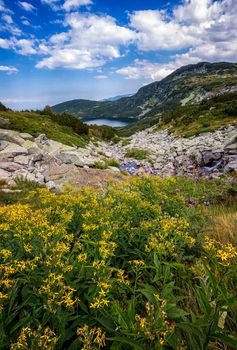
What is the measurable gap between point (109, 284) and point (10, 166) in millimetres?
12424

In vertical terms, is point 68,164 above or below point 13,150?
below

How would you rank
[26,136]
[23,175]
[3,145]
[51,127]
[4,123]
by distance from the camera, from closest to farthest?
[23,175], [3,145], [26,136], [4,123], [51,127]

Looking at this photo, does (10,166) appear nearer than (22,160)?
Yes

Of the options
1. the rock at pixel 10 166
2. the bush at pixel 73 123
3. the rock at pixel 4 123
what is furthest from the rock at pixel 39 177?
the bush at pixel 73 123

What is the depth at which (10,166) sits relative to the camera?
13578 mm

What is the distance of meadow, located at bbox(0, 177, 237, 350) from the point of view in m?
2.00

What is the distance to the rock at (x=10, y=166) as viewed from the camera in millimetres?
13375

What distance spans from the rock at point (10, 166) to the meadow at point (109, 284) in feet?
32.9

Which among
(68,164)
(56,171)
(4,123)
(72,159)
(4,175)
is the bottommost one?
(56,171)

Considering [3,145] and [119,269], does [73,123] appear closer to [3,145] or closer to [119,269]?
[3,145]

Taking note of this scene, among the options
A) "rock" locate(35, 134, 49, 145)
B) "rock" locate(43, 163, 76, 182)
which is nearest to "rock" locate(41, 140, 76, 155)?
"rock" locate(35, 134, 49, 145)

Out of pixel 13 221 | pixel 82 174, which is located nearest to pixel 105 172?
pixel 82 174

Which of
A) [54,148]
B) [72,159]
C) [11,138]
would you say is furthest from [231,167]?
[11,138]

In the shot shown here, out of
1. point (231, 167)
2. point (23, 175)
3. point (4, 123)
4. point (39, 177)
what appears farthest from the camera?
point (4, 123)
